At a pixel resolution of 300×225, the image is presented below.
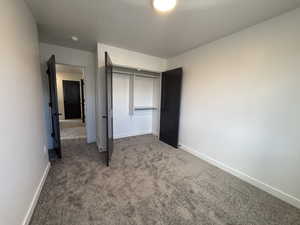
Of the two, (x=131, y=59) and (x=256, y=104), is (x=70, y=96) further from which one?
(x=256, y=104)

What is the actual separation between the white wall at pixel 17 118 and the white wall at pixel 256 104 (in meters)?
2.98

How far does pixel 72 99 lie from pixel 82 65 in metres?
4.07

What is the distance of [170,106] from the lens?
3.66 meters

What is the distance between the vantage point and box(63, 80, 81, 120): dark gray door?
6531 mm

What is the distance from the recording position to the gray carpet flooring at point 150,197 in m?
1.45

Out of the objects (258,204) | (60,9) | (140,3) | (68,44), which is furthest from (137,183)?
(68,44)

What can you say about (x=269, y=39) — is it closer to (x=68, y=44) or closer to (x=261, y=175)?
(x=261, y=175)

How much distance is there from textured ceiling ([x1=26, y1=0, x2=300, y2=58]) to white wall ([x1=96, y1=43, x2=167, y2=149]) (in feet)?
0.95

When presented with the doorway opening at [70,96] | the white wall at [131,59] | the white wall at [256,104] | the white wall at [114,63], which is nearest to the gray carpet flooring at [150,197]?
the white wall at [256,104]

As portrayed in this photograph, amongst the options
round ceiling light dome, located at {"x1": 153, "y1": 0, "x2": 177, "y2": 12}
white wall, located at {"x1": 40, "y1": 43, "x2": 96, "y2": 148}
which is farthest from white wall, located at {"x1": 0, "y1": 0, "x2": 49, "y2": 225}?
round ceiling light dome, located at {"x1": 153, "y1": 0, "x2": 177, "y2": 12}

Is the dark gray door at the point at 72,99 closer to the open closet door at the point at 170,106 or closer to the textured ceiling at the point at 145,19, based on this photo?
the textured ceiling at the point at 145,19

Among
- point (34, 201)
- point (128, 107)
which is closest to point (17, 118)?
point (34, 201)

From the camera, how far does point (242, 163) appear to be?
2205 millimetres

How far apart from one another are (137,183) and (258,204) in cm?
169
